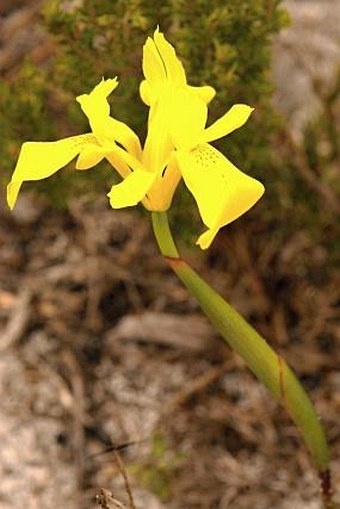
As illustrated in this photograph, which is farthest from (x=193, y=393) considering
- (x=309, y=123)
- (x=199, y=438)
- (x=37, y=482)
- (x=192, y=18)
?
(x=192, y=18)

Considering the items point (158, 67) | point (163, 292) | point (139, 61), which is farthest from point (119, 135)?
point (163, 292)

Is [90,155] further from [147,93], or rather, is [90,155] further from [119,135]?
[147,93]

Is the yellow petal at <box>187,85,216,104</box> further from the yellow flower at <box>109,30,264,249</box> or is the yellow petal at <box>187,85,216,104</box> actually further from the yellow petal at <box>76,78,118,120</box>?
the yellow petal at <box>76,78,118,120</box>

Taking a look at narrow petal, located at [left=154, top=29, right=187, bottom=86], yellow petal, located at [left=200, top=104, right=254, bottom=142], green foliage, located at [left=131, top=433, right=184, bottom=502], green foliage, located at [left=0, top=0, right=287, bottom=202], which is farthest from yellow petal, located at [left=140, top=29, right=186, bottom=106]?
green foliage, located at [left=131, top=433, right=184, bottom=502]

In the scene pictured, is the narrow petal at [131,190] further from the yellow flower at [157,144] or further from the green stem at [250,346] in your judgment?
the green stem at [250,346]

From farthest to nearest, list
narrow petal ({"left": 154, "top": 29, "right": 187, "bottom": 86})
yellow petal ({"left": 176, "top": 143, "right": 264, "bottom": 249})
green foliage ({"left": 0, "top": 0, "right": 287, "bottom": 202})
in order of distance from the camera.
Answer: green foliage ({"left": 0, "top": 0, "right": 287, "bottom": 202})
narrow petal ({"left": 154, "top": 29, "right": 187, "bottom": 86})
yellow petal ({"left": 176, "top": 143, "right": 264, "bottom": 249})

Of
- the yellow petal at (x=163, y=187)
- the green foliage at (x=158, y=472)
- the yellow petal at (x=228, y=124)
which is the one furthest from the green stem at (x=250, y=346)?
the green foliage at (x=158, y=472)
